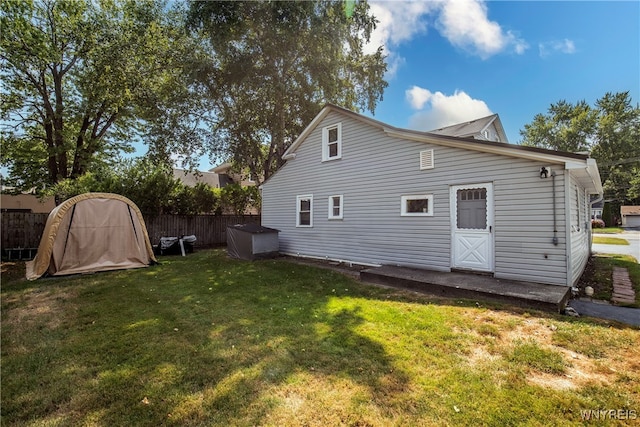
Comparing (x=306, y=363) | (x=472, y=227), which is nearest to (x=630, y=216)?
(x=472, y=227)

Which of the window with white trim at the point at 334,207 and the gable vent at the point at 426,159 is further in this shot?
the window with white trim at the point at 334,207

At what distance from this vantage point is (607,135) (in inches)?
1350

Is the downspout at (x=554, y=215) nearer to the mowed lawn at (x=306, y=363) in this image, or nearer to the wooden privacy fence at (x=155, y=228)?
the mowed lawn at (x=306, y=363)

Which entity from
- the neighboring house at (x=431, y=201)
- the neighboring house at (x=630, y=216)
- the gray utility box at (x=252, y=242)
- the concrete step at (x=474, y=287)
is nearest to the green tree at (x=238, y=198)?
the gray utility box at (x=252, y=242)

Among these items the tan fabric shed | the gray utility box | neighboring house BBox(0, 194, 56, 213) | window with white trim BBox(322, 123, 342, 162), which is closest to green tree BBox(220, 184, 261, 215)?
the gray utility box

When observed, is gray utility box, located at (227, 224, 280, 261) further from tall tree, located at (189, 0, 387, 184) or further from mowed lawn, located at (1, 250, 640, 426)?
tall tree, located at (189, 0, 387, 184)

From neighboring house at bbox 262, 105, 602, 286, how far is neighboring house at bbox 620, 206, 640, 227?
4542 centimetres

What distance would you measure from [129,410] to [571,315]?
228 inches

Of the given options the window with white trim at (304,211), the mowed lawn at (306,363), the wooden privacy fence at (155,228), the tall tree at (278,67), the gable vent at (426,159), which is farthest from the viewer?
the tall tree at (278,67)

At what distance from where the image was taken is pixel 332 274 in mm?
7695

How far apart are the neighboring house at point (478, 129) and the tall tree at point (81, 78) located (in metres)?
12.4

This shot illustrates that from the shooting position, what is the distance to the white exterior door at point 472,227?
6.38m

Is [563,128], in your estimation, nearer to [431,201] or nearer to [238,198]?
[431,201]

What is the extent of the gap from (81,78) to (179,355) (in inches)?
592
